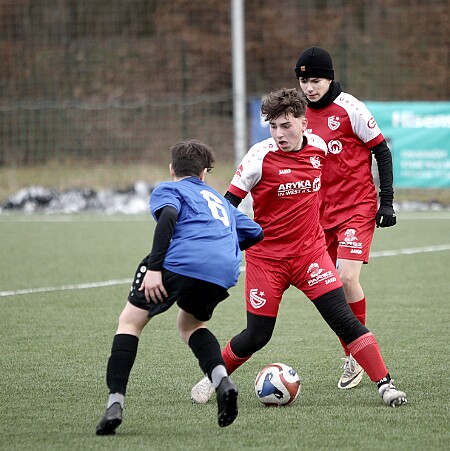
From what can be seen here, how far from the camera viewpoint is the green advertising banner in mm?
17172

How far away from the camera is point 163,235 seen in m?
4.42

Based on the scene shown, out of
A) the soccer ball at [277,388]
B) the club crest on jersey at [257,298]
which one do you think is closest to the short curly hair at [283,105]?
the club crest on jersey at [257,298]

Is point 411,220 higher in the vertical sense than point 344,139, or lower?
lower

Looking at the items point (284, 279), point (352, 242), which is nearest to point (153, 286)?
point (284, 279)

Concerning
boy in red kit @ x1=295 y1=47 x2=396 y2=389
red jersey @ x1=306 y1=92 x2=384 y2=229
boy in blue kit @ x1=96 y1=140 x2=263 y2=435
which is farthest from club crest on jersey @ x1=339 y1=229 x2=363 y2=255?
boy in blue kit @ x1=96 y1=140 x2=263 y2=435

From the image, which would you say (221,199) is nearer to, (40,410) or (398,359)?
(40,410)

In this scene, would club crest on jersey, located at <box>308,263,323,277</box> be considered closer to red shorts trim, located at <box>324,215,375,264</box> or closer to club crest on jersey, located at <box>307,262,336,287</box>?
club crest on jersey, located at <box>307,262,336,287</box>

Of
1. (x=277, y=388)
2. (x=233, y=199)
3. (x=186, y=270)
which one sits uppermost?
(x=233, y=199)

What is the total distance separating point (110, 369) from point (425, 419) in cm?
150

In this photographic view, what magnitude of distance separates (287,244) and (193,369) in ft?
4.06

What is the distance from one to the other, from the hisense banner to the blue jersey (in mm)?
12888

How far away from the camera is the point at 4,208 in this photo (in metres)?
19.2

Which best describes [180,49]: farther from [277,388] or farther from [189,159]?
[189,159]

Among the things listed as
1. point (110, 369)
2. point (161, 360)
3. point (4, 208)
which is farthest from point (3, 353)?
point (4, 208)
